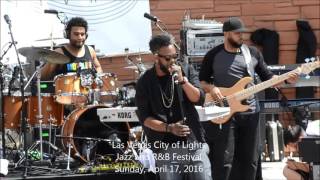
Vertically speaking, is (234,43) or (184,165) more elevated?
(234,43)

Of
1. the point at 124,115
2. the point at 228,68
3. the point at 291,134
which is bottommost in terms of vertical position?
the point at 291,134

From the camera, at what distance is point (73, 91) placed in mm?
6984

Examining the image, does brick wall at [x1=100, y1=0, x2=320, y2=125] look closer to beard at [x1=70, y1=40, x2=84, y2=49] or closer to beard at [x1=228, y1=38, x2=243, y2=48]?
beard at [x1=70, y1=40, x2=84, y2=49]

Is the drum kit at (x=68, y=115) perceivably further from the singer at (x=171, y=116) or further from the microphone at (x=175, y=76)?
the microphone at (x=175, y=76)

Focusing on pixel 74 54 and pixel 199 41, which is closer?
pixel 74 54

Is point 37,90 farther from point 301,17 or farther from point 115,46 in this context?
point 301,17

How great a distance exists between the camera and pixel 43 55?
22.0 feet

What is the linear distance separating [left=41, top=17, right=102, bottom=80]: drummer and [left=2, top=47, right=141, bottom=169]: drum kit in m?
0.19

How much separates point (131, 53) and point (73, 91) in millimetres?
2081

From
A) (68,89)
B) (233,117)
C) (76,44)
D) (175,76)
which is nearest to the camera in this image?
(175,76)

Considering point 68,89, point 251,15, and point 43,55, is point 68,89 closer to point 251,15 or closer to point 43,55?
point 43,55

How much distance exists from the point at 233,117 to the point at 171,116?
116 cm

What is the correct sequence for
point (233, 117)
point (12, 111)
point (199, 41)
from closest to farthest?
point (233, 117) < point (12, 111) < point (199, 41)

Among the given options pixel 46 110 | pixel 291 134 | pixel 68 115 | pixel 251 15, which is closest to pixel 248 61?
pixel 68 115
